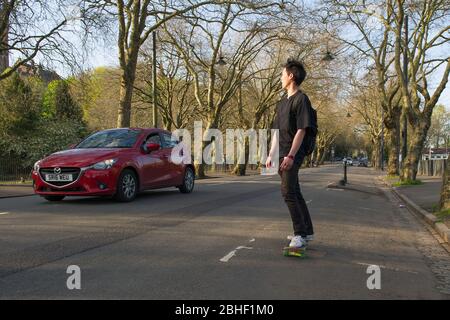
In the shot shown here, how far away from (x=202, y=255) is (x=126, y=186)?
4725mm

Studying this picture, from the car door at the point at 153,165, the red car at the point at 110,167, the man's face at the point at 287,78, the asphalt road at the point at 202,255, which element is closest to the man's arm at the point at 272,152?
the man's face at the point at 287,78

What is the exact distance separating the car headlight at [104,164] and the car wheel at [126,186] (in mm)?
356

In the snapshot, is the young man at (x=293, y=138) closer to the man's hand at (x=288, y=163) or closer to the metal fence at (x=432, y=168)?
the man's hand at (x=288, y=163)

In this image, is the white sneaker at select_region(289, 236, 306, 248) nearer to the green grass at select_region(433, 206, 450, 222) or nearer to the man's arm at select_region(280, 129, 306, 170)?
the man's arm at select_region(280, 129, 306, 170)

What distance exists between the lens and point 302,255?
17.0 feet

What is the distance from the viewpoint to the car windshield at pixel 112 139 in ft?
33.0

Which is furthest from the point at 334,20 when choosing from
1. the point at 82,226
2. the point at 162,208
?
the point at 82,226

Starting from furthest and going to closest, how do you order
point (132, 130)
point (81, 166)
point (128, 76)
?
1. point (128, 76)
2. point (132, 130)
3. point (81, 166)

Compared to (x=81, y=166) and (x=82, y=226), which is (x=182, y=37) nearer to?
(x=81, y=166)

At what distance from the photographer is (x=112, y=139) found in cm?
1031
